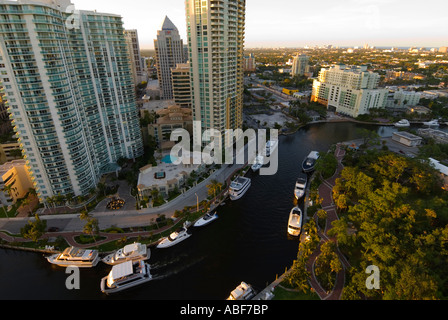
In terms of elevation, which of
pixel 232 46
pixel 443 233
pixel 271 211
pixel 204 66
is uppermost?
pixel 232 46

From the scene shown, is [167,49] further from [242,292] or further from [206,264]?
[242,292]

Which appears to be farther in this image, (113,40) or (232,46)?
(232,46)

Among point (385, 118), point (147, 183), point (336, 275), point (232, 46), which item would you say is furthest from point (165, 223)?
point (385, 118)

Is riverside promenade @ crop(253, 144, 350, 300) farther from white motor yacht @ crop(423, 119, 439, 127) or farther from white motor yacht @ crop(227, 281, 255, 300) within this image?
white motor yacht @ crop(423, 119, 439, 127)

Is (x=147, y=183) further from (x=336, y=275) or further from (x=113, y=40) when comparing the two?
(x=336, y=275)

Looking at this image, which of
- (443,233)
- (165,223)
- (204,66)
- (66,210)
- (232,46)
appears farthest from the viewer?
(232,46)

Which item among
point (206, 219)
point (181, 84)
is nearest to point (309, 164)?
point (206, 219)

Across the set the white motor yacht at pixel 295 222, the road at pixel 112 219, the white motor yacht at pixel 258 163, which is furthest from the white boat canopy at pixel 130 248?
the white motor yacht at pixel 258 163
